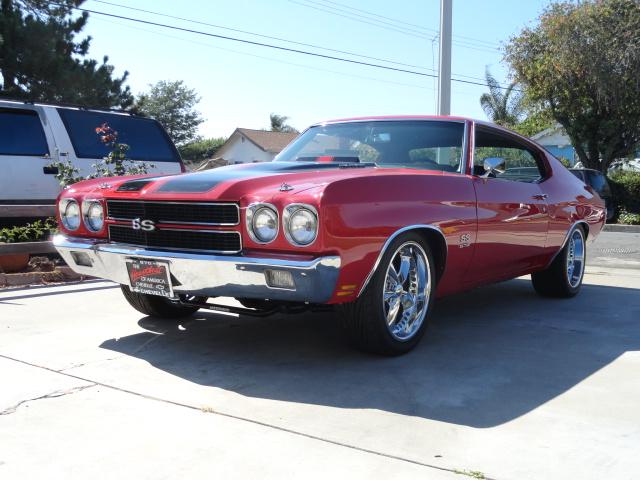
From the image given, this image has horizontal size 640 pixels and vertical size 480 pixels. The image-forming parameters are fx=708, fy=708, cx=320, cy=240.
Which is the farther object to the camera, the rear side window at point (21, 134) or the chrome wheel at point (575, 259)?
the rear side window at point (21, 134)

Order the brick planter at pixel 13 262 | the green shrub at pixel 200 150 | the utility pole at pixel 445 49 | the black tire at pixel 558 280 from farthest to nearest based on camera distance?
the green shrub at pixel 200 150, the utility pole at pixel 445 49, the brick planter at pixel 13 262, the black tire at pixel 558 280

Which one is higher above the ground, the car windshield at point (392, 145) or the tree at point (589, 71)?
the tree at point (589, 71)

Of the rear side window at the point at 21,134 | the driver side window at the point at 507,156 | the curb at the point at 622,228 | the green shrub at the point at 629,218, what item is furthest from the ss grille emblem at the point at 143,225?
the green shrub at the point at 629,218

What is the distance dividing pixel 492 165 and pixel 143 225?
91.6 inches

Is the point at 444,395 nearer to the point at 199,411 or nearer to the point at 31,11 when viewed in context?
the point at 199,411

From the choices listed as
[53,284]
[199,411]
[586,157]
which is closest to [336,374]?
[199,411]

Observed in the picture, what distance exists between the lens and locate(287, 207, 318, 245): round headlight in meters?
3.44

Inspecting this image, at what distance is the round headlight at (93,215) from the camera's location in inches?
170

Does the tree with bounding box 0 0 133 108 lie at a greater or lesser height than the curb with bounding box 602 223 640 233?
greater

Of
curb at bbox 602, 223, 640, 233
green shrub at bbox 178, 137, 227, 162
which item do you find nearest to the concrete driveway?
curb at bbox 602, 223, 640, 233

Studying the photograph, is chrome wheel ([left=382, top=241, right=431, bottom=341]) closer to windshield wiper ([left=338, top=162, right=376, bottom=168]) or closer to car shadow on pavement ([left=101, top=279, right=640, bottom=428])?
car shadow on pavement ([left=101, top=279, right=640, bottom=428])

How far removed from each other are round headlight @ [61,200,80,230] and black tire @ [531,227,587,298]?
151 inches

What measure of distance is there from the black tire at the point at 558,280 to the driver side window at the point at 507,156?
756 millimetres

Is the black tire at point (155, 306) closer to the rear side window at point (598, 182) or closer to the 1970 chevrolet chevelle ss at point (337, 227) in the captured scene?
the 1970 chevrolet chevelle ss at point (337, 227)
